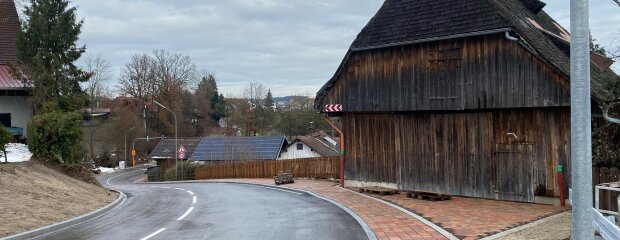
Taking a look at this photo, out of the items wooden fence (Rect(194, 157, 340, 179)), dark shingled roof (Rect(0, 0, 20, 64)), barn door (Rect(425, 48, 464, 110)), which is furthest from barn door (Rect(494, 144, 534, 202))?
dark shingled roof (Rect(0, 0, 20, 64))

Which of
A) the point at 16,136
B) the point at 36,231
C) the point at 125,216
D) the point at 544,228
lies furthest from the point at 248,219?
the point at 16,136

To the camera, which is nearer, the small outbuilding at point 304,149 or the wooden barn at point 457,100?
the wooden barn at point 457,100

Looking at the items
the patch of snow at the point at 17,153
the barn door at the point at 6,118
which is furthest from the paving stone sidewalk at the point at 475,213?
the barn door at the point at 6,118

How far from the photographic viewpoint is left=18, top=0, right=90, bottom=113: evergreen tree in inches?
918

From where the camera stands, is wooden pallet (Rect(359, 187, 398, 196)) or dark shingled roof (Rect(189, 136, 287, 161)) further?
dark shingled roof (Rect(189, 136, 287, 161))

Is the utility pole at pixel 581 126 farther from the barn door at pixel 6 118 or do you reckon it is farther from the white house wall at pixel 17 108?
the barn door at pixel 6 118

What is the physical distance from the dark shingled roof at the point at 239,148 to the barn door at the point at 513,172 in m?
36.5

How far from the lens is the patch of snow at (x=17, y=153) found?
2119 centimetres

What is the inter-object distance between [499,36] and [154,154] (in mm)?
53515

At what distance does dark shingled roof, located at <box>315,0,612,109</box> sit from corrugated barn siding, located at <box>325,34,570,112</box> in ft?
0.91

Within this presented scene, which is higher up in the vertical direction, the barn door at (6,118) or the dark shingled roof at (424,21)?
the dark shingled roof at (424,21)

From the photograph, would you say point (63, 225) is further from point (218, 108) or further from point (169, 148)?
point (218, 108)

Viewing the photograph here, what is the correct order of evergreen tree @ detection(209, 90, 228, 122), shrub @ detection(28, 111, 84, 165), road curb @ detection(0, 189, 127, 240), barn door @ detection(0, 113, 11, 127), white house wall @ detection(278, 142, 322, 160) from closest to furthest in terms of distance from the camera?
road curb @ detection(0, 189, 127, 240) → shrub @ detection(28, 111, 84, 165) → barn door @ detection(0, 113, 11, 127) → white house wall @ detection(278, 142, 322, 160) → evergreen tree @ detection(209, 90, 228, 122)

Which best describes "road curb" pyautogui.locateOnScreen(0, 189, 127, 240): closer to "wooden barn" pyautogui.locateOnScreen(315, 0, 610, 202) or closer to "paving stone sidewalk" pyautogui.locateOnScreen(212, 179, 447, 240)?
"paving stone sidewalk" pyautogui.locateOnScreen(212, 179, 447, 240)
